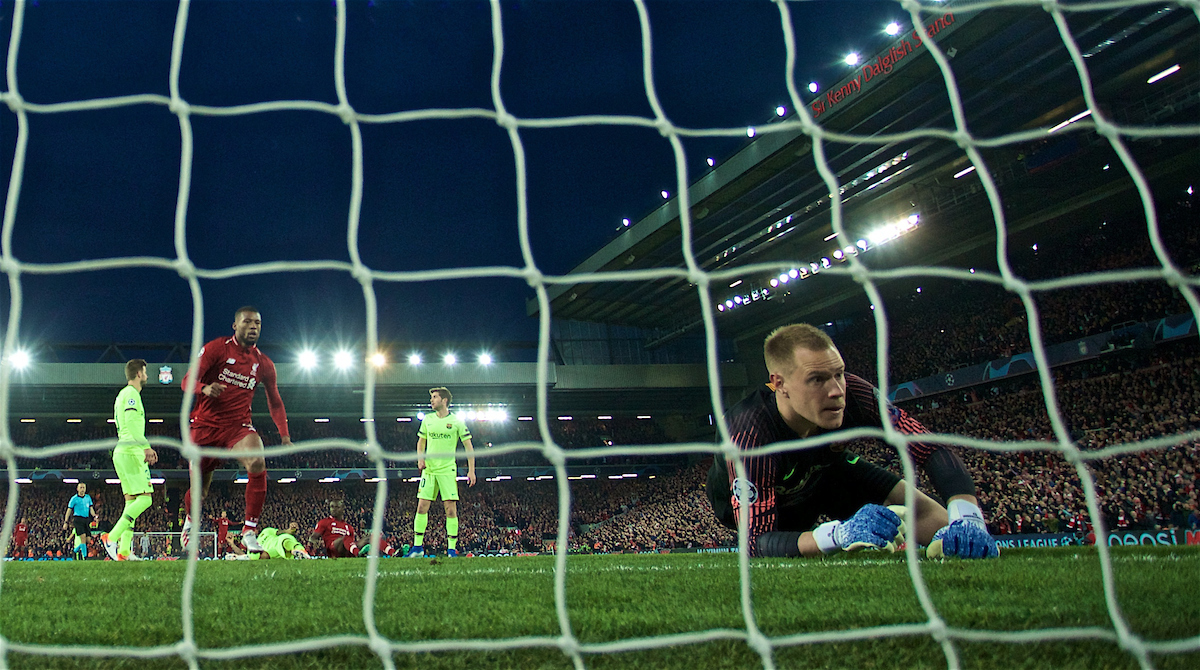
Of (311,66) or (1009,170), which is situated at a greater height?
(311,66)

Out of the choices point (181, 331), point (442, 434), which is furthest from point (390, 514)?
point (442, 434)

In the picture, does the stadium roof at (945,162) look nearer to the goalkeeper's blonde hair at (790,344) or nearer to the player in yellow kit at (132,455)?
the goalkeeper's blonde hair at (790,344)

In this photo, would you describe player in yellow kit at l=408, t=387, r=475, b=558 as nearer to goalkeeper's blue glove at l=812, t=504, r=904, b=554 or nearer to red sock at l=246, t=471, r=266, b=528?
red sock at l=246, t=471, r=266, b=528

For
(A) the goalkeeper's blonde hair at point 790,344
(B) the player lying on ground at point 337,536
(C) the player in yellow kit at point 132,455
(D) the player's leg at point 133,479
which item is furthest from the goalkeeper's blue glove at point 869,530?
(B) the player lying on ground at point 337,536

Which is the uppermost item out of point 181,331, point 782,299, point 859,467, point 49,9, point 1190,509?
point 49,9

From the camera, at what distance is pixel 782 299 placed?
26.8m

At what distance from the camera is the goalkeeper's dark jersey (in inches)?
149

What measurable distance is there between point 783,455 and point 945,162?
16.9m

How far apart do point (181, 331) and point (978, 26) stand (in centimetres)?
3426

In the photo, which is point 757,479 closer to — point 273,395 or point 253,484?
point 273,395

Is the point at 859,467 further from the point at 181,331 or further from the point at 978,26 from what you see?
the point at 181,331

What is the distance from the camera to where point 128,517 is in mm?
7426

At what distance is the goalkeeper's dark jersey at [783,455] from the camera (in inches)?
149

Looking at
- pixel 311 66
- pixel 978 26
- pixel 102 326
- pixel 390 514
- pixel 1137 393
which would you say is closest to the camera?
pixel 978 26
